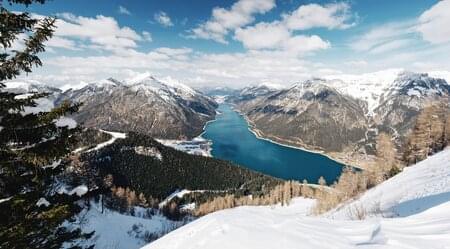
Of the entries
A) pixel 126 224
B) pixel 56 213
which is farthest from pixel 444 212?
pixel 126 224

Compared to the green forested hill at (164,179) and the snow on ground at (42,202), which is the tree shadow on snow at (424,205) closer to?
the snow on ground at (42,202)

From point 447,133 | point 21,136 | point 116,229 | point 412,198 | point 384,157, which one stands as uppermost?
point 21,136

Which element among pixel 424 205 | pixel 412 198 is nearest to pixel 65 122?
pixel 424 205

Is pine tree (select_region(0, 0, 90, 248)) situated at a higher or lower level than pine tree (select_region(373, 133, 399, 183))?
higher

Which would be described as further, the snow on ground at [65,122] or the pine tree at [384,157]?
the pine tree at [384,157]

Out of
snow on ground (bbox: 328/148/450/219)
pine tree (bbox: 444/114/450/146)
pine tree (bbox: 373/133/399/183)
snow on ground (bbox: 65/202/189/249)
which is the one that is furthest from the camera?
pine tree (bbox: 373/133/399/183)

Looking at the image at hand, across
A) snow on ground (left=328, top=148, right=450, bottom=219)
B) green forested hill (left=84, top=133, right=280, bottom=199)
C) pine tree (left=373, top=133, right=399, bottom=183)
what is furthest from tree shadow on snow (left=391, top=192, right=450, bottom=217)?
green forested hill (left=84, top=133, right=280, bottom=199)

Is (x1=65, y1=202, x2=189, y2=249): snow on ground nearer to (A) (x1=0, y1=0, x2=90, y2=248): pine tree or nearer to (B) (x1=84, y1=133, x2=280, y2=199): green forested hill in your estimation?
(A) (x1=0, y1=0, x2=90, y2=248): pine tree

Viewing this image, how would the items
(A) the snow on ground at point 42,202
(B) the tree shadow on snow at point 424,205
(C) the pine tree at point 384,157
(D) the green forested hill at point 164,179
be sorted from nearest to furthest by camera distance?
(A) the snow on ground at point 42,202 → (B) the tree shadow on snow at point 424,205 → (C) the pine tree at point 384,157 → (D) the green forested hill at point 164,179

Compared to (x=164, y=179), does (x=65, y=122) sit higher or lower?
higher

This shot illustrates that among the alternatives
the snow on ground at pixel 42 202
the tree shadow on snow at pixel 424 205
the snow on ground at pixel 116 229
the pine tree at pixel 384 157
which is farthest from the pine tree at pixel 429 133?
the snow on ground at pixel 42 202

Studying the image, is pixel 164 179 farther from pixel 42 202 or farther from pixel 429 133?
pixel 42 202

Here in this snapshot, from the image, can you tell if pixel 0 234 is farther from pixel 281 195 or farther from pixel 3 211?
pixel 281 195
